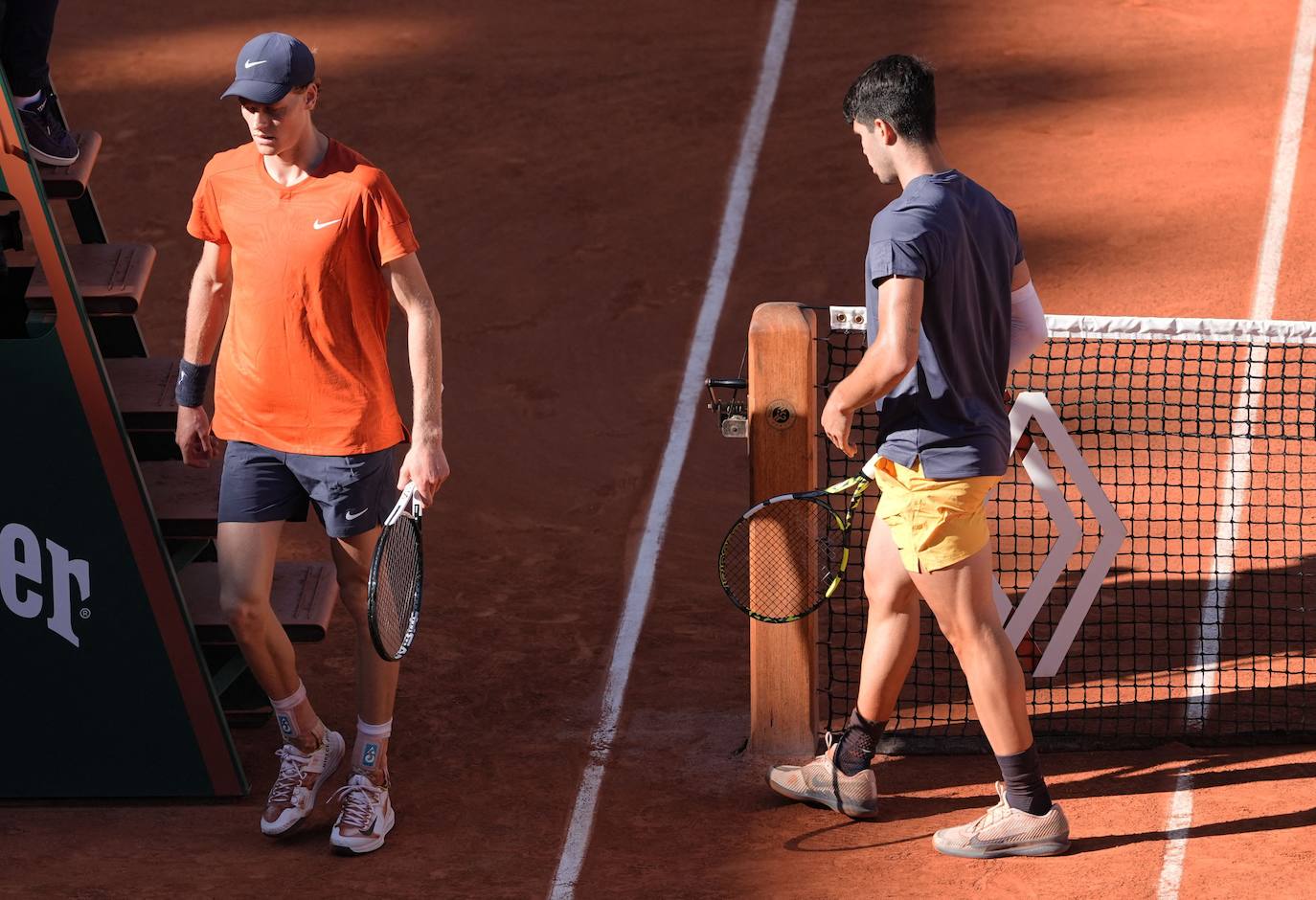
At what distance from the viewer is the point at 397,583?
5371 mm

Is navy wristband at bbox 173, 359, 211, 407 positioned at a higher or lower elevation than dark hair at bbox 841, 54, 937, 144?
lower

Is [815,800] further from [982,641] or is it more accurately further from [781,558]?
[982,641]

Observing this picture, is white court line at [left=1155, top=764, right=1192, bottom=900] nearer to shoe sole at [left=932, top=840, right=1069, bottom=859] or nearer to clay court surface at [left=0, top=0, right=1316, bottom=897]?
clay court surface at [left=0, top=0, right=1316, bottom=897]

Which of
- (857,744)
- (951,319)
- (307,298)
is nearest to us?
(951,319)

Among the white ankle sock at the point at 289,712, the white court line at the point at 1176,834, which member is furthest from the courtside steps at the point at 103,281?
the white court line at the point at 1176,834

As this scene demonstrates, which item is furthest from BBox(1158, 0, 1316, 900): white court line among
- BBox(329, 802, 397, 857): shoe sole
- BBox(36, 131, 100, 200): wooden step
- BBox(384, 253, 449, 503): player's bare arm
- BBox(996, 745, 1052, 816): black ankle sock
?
BBox(36, 131, 100, 200): wooden step

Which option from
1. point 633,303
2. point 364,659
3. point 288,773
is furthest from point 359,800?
point 633,303

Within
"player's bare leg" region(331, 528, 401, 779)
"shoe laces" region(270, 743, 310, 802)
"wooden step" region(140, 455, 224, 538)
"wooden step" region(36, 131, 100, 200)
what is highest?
"wooden step" region(36, 131, 100, 200)

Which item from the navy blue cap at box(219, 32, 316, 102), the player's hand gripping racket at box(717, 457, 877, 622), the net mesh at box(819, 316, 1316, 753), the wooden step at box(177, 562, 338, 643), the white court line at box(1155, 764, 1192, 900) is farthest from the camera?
the net mesh at box(819, 316, 1316, 753)

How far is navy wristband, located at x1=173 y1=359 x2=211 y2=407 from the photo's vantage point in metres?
5.40

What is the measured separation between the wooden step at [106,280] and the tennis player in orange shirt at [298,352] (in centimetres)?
33

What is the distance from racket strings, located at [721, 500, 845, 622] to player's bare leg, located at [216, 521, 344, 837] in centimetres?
143

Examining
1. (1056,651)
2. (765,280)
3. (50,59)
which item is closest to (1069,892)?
(1056,651)

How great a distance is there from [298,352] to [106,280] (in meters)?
0.87
